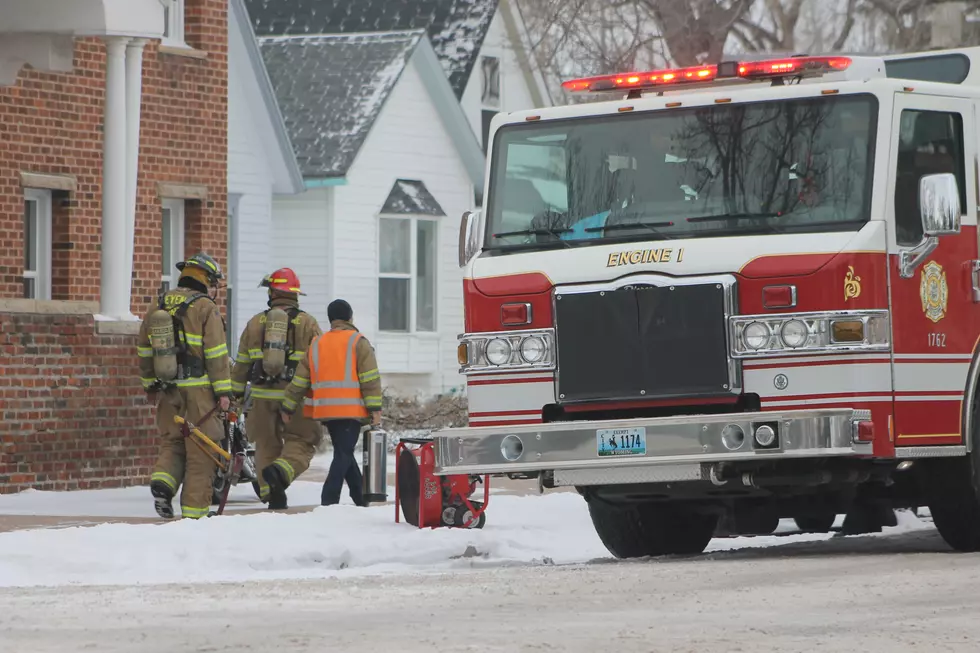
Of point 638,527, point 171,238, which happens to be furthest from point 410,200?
point 638,527

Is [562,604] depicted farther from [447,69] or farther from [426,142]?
[447,69]

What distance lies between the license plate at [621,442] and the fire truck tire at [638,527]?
1.50 meters

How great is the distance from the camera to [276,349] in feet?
55.5

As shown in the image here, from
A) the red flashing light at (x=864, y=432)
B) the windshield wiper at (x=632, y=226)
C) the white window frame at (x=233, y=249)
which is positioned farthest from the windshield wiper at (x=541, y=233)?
the white window frame at (x=233, y=249)

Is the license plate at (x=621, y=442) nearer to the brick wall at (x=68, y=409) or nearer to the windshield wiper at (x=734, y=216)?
the windshield wiper at (x=734, y=216)

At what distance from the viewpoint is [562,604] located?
9.76m

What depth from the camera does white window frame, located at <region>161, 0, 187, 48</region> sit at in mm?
23109

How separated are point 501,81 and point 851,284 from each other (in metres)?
32.1

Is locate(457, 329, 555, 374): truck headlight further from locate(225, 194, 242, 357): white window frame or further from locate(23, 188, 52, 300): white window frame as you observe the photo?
locate(225, 194, 242, 357): white window frame

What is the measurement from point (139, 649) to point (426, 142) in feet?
91.4

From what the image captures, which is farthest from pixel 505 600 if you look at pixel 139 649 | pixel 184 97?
pixel 184 97

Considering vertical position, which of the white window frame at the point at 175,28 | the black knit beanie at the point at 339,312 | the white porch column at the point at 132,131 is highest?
the white window frame at the point at 175,28

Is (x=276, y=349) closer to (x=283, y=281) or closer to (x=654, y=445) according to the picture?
(x=283, y=281)

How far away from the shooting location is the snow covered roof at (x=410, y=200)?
34.8 meters
